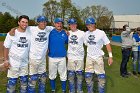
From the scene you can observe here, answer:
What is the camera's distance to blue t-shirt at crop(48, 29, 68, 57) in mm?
7617

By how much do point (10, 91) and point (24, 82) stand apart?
0.39 metres

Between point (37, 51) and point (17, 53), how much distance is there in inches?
26.0

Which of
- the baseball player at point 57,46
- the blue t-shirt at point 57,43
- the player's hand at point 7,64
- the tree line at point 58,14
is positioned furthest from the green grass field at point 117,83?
the tree line at point 58,14

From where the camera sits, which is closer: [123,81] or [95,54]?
[95,54]

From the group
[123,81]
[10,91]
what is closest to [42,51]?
[10,91]

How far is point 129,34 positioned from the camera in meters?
10.8

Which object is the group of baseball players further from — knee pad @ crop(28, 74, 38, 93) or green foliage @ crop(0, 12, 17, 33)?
green foliage @ crop(0, 12, 17, 33)

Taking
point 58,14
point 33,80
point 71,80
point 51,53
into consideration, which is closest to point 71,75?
point 71,80

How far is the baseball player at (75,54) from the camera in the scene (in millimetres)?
7605

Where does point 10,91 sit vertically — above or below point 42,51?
below

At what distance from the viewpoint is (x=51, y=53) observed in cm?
767

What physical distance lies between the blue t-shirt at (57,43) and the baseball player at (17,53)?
891mm

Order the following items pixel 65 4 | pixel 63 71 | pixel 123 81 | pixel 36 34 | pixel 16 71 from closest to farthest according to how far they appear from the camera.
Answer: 1. pixel 16 71
2. pixel 36 34
3. pixel 63 71
4. pixel 123 81
5. pixel 65 4

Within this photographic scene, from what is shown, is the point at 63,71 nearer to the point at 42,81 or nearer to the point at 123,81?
the point at 42,81
